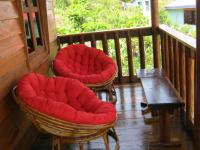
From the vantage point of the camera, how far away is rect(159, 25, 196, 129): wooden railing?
8.72ft

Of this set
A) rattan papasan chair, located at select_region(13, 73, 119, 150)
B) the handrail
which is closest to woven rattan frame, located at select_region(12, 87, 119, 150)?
rattan papasan chair, located at select_region(13, 73, 119, 150)

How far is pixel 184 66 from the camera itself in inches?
117

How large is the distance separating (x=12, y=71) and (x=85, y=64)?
1418 mm

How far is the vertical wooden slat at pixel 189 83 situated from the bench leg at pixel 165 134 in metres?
0.34

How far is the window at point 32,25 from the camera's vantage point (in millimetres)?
3062

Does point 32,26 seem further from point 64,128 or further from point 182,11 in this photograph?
point 182,11

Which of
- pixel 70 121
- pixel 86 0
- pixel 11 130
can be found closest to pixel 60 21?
pixel 86 0

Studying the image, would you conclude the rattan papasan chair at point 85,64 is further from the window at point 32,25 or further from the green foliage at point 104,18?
the green foliage at point 104,18

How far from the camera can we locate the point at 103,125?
201 cm

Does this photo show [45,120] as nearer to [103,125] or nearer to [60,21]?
[103,125]

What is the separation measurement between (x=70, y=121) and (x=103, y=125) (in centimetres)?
24

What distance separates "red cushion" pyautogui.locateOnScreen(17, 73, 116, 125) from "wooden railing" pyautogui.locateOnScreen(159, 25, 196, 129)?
2.85ft

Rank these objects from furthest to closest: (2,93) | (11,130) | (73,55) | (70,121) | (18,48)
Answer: (73,55) < (18,48) < (11,130) < (2,93) < (70,121)

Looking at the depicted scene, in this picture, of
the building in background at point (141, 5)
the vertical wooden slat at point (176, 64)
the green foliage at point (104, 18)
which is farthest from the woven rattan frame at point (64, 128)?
the building in background at point (141, 5)
